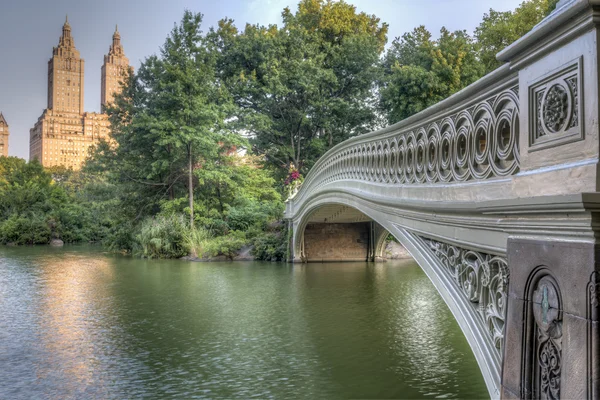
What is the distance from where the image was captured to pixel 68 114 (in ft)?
273

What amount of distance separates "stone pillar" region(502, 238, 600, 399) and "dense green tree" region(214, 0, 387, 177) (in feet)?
72.0

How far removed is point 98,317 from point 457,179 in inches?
278

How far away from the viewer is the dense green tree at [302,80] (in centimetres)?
2472

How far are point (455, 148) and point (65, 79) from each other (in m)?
94.4

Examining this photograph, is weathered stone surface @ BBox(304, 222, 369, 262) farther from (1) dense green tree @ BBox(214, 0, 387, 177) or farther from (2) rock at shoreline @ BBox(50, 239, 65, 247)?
(2) rock at shoreline @ BBox(50, 239, 65, 247)

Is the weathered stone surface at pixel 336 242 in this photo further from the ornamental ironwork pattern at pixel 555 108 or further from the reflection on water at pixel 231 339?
the ornamental ironwork pattern at pixel 555 108

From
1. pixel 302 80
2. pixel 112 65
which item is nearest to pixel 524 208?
pixel 302 80

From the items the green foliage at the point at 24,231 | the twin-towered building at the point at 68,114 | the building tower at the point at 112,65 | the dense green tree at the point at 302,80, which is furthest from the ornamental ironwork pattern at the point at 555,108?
the building tower at the point at 112,65

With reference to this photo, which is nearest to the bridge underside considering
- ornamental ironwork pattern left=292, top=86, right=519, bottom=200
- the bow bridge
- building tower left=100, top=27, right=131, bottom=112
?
ornamental ironwork pattern left=292, top=86, right=519, bottom=200

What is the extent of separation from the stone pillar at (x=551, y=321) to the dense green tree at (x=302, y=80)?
864 inches

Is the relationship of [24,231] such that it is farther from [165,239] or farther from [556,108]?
[556,108]

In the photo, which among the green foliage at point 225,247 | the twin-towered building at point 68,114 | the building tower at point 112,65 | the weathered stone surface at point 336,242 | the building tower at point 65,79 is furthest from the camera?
the building tower at point 112,65

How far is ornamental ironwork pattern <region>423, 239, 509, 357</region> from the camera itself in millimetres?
3221

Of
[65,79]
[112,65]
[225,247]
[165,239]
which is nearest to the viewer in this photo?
[225,247]
